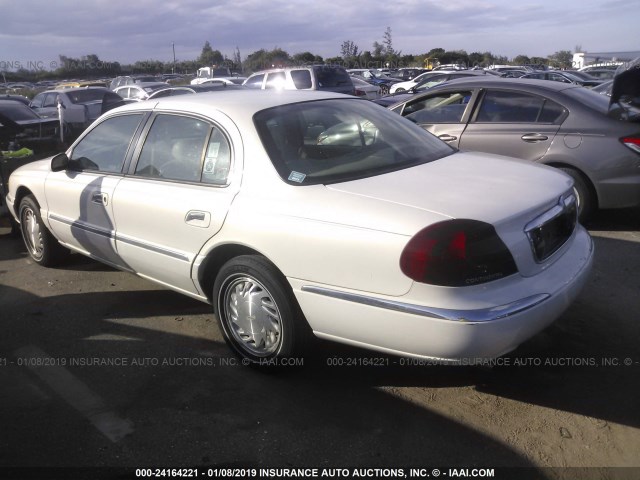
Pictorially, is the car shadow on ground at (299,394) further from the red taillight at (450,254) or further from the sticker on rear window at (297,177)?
the sticker on rear window at (297,177)

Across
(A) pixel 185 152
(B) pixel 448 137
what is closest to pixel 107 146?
(A) pixel 185 152

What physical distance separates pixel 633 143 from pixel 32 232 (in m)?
5.67

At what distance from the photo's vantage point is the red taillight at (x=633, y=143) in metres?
5.51

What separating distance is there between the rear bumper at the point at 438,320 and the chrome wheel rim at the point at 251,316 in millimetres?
289

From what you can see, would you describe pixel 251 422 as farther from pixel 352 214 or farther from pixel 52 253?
pixel 52 253

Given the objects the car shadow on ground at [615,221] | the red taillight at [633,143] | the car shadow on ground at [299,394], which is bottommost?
the car shadow on ground at [299,394]

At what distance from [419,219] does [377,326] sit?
0.55 m

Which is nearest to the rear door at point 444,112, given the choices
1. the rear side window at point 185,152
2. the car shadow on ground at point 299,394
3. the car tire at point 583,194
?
the car tire at point 583,194

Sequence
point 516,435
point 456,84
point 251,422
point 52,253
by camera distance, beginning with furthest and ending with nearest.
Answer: point 456,84 < point 52,253 < point 251,422 < point 516,435

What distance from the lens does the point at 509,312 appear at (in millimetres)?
2688

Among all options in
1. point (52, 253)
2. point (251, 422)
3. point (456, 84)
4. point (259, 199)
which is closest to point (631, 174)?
point (456, 84)

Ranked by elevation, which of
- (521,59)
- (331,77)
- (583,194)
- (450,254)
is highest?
(521,59)

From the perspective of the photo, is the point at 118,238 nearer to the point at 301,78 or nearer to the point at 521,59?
the point at 301,78

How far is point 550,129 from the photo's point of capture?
5977 mm
